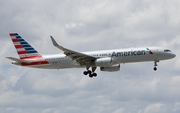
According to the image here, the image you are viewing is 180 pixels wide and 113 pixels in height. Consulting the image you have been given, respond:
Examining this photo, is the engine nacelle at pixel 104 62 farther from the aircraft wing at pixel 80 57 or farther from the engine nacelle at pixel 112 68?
the engine nacelle at pixel 112 68

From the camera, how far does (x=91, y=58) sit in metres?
90.3

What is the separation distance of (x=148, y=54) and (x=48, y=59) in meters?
18.6

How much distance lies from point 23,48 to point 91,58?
15.9 m

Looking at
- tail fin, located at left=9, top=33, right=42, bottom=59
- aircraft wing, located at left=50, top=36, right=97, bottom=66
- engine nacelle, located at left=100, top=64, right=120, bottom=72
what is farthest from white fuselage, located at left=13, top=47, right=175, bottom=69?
engine nacelle, located at left=100, top=64, right=120, bottom=72

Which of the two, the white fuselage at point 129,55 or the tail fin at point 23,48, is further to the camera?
the tail fin at point 23,48

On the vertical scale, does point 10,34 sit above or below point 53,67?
above

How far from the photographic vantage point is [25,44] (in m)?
100

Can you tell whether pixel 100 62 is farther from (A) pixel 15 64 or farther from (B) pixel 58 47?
(A) pixel 15 64

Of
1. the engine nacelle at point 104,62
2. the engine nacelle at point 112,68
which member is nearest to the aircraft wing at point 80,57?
the engine nacelle at point 104,62

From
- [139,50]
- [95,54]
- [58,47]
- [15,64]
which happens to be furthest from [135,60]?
[15,64]

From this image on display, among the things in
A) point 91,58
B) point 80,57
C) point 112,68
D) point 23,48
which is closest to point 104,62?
point 91,58

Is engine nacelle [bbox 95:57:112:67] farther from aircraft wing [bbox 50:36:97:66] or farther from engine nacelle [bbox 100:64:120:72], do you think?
engine nacelle [bbox 100:64:120:72]

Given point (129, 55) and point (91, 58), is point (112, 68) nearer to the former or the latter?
point (91, 58)

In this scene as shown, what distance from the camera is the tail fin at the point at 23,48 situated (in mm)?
96688
